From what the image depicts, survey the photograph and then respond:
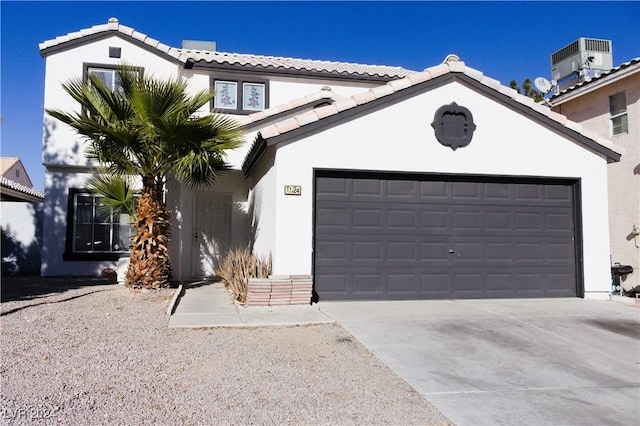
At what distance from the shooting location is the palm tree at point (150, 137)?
9633 millimetres

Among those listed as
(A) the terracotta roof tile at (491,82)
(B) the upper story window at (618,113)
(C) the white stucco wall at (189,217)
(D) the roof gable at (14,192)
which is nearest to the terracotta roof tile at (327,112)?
(A) the terracotta roof tile at (491,82)

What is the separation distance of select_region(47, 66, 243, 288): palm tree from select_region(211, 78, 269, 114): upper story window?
433 centimetres

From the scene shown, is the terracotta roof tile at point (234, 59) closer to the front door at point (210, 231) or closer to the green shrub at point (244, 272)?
the front door at point (210, 231)

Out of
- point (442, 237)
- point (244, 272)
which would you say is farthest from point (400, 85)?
point (244, 272)

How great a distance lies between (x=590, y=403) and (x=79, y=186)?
14009 millimetres

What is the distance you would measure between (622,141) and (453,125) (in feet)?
20.9

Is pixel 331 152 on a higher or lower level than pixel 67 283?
higher

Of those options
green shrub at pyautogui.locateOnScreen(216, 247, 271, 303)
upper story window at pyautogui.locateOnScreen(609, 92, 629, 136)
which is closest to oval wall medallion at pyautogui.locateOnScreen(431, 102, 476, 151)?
green shrub at pyautogui.locateOnScreen(216, 247, 271, 303)

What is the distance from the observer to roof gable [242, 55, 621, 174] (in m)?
9.10

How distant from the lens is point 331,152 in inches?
369

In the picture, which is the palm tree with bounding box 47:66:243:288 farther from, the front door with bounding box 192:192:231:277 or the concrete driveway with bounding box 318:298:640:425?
the concrete driveway with bounding box 318:298:640:425

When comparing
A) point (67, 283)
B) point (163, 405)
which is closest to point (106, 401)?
point (163, 405)

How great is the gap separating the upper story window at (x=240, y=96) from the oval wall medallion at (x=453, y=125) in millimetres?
6822

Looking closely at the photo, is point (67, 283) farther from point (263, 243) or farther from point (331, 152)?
point (331, 152)
